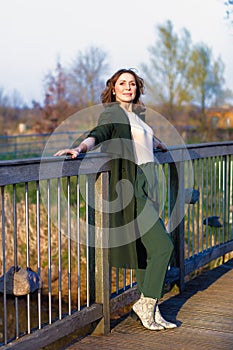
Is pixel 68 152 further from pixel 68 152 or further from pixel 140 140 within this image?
pixel 140 140

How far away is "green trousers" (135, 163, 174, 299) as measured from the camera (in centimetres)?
378

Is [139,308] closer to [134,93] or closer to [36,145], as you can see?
[134,93]

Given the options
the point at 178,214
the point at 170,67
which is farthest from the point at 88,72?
the point at 178,214

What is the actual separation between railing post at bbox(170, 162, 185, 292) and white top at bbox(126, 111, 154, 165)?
90 centimetres

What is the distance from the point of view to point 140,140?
386 centimetres

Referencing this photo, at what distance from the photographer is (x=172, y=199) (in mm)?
4875

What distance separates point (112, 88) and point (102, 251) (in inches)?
38.6

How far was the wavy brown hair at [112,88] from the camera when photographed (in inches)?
152

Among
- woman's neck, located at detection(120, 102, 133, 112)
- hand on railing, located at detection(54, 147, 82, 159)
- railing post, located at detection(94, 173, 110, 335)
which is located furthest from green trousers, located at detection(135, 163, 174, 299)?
hand on railing, located at detection(54, 147, 82, 159)

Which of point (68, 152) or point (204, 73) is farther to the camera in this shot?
point (204, 73)

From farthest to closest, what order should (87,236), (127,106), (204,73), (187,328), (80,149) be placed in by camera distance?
(204,73) < (187,328) < (127,106) < (87,236) < (80,149)

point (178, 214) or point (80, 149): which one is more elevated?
point (80, 149)

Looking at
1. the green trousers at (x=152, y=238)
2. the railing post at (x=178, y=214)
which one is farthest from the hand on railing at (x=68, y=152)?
the railing post at (x=178, y=214)

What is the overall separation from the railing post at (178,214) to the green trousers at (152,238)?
1015mm
